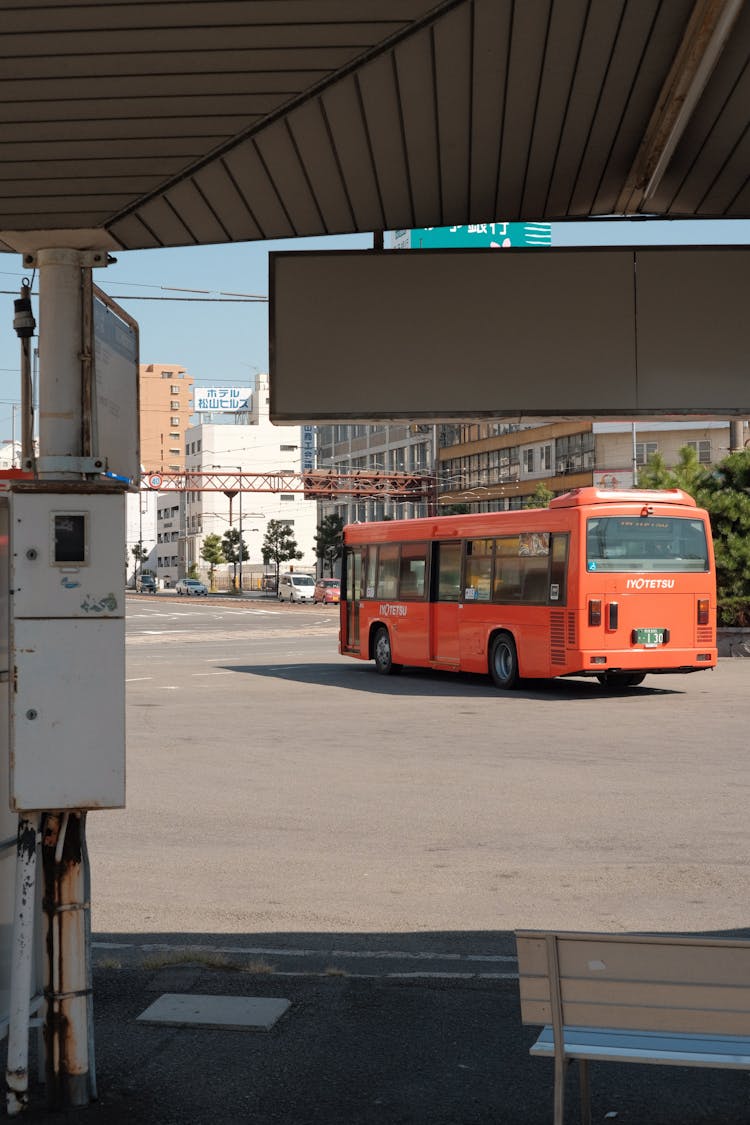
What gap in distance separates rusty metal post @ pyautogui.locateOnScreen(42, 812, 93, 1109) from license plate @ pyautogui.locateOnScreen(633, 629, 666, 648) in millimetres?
17563

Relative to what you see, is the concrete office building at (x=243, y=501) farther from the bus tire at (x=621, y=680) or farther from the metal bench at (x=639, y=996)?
the metal bench at (x=639, y=996)

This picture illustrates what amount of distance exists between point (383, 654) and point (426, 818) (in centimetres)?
1669

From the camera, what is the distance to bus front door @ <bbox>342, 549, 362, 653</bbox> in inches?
1149

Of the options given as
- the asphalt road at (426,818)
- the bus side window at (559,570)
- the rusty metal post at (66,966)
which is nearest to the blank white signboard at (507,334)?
the rusty metal post at (66,966)

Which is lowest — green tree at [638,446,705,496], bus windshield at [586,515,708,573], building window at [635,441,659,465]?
bus windshield at [586,515,708,573]

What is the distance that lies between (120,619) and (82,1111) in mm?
1779

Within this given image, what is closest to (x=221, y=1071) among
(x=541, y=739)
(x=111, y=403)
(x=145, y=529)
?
(x=111, y=403)

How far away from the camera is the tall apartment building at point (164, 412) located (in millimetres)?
195625

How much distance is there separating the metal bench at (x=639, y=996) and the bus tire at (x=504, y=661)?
19.4m

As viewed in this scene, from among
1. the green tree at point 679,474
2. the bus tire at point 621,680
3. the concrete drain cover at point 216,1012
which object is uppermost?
the green tree at point 679,474

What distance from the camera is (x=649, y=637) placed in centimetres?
2242

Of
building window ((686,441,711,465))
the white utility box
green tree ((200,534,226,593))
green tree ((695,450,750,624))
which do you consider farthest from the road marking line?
green tree ((200,534,226,593))

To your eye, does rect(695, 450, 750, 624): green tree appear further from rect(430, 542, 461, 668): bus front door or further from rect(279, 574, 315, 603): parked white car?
rect(279, 574, 315, 603): parked white car

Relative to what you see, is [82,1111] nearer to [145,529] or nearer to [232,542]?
[232,542]
